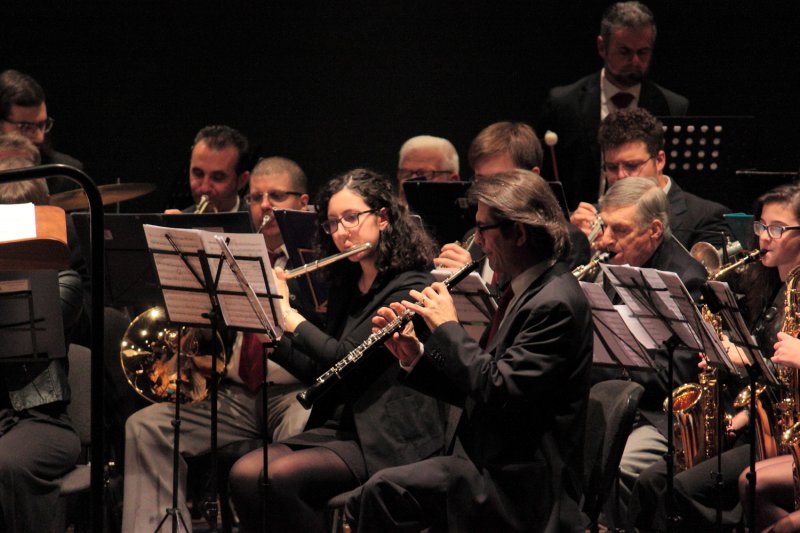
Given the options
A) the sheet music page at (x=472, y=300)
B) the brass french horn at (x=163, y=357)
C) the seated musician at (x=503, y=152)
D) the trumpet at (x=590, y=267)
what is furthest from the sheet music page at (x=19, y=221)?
the seated musician at (x=503, y=152)

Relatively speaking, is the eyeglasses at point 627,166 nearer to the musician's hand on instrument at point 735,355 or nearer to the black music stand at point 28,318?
the musician's hand on instrument at point 735,355

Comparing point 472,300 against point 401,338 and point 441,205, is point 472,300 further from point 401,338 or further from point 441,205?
point 441,205

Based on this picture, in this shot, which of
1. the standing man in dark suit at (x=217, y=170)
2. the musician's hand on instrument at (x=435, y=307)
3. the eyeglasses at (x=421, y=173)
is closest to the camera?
the musician's hand on instrument at (x=435, y=307)

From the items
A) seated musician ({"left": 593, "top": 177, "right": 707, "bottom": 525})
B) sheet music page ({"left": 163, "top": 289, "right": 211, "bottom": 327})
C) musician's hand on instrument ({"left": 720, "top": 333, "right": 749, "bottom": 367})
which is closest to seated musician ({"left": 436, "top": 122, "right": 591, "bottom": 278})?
seated musician ({"left": 593, "top": 177, "right": 707, "bottom": 525})

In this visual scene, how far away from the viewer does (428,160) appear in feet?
19.0

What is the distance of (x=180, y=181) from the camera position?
5621mm

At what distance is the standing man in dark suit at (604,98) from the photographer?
546cm

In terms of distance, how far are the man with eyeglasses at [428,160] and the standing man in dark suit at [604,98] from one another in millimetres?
507

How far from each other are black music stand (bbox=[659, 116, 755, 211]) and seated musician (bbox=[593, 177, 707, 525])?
0.72 m

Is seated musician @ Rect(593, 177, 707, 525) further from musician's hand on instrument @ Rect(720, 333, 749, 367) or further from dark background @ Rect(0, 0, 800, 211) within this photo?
dark background @ Rect(0, 0, 800, 211)

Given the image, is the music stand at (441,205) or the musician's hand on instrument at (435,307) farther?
the music stand at (441,205)

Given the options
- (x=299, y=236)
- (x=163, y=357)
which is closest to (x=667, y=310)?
(x=299, y=236)

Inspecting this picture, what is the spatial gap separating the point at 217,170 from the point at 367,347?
2.28m

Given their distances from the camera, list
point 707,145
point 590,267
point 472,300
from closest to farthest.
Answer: point 472,300, point 590,267, point 707,145
